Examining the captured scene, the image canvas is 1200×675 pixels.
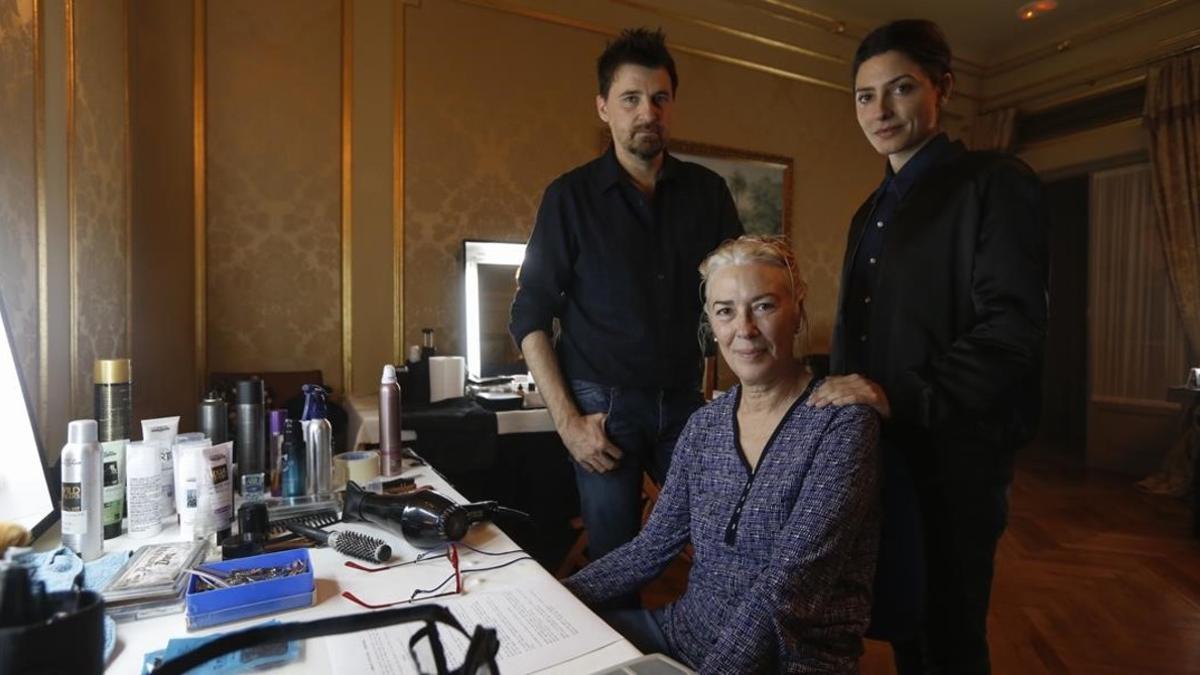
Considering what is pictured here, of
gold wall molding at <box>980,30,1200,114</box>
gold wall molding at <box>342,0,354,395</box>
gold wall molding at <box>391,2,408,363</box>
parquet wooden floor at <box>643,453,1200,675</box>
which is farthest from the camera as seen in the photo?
gold wall molding at <box>980,30,1200,114</box>

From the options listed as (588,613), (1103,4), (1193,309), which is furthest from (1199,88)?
(588,613)

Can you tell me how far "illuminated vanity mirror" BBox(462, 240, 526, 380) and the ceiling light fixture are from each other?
3826 mm

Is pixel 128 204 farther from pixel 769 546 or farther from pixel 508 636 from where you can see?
pixel 769 546

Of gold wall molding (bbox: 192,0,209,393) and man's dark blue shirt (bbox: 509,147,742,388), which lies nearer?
man's dark blue shirt (bbox: 509,147,742,388)

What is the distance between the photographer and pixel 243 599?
0.86 metres

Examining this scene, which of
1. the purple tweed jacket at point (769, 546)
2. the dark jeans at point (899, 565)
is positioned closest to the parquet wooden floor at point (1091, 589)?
the dark jeans at point (899, 565)

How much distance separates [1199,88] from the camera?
4125 mm

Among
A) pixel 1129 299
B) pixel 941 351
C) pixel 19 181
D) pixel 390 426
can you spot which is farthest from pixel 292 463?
pixel 1129 299

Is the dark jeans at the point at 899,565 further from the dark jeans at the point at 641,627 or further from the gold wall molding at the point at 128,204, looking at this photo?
the gold wall molding at the point at 128,204

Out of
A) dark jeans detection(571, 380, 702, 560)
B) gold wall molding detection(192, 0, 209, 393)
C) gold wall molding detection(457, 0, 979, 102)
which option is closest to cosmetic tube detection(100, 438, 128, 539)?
dark jeans detection(571, 380, 702, 560)

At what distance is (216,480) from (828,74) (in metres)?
4.53

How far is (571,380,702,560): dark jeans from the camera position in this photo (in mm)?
1556

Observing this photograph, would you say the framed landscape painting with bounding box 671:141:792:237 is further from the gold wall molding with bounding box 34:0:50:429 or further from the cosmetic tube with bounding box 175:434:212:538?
the cosmetic tube with bounding box 175:434:212:538

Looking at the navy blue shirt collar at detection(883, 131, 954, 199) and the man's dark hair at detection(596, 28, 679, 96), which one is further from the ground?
the man's dark hair at detection(596, 28, 679, 96)
